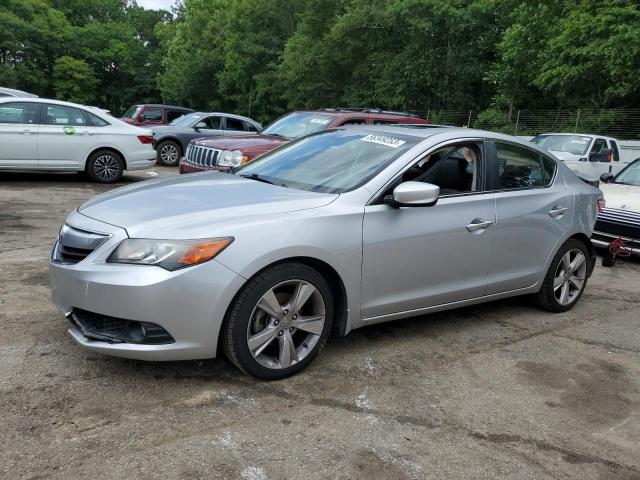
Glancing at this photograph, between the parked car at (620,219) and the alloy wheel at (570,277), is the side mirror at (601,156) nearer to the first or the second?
the parked car at (620,219)

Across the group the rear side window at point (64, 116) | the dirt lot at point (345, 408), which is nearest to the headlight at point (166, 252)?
the dirt lot at point (345, 408)

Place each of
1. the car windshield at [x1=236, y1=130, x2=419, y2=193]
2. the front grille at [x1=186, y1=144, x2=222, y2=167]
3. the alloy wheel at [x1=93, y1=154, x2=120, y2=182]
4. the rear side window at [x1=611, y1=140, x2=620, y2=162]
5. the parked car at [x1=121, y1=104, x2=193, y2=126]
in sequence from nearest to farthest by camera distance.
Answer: the car windshield at [x1=236, y1=130, x2=419, y2=193] → the front grille at [x1=186, y1=144, x2=222, y2=167] → the alloy wheel at [x1=93, y1=154, x2=120, y2=182] → the rear side window at [x1=611, y1=140, x2=620, y2=162] → the parked car at [x1=121, y1=104, x2=193, y2=126]

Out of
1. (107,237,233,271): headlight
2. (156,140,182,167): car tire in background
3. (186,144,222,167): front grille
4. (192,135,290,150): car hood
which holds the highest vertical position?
(192,135,290,150): car hood

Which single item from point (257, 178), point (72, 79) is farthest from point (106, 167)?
point (72, 79)

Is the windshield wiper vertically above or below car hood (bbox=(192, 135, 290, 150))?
above

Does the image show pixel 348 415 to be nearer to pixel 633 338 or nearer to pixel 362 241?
pixel 362 241

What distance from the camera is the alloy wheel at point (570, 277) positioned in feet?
17.5

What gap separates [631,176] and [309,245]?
269 inches

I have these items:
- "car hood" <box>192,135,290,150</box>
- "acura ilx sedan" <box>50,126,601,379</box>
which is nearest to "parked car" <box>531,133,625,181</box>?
"car hood" <box>192,135,290,150</box>

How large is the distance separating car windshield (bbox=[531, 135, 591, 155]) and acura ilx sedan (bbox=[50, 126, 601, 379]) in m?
10.3

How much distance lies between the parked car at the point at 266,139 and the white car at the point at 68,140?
7.71ft

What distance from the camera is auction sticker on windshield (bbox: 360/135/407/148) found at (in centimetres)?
439

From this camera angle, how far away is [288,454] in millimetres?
2883

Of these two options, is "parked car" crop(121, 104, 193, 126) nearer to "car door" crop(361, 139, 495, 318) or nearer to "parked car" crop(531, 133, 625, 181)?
"parked car" crop(531, 133, 625, 181)
